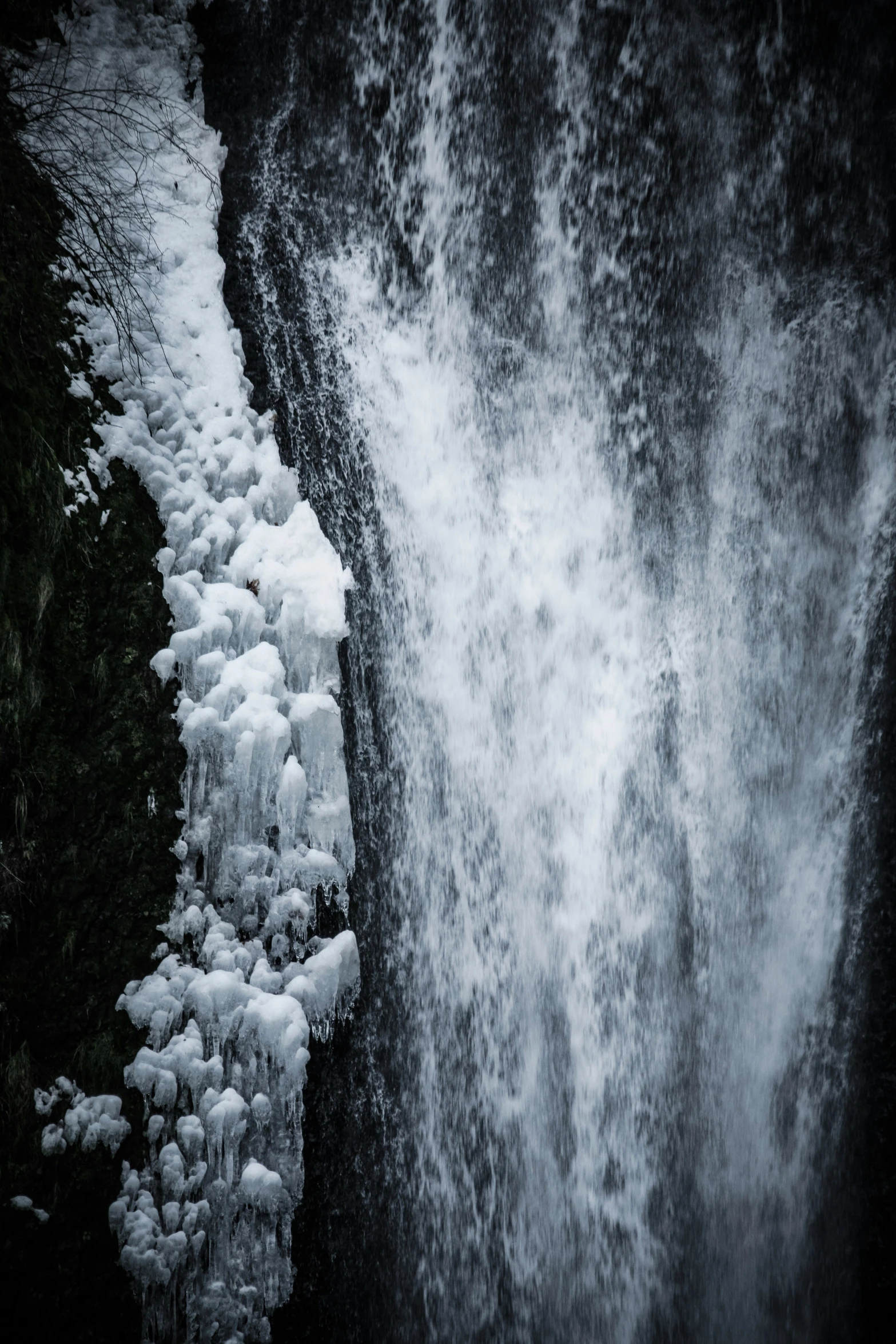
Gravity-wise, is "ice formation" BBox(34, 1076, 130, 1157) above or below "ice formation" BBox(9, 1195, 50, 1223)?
above

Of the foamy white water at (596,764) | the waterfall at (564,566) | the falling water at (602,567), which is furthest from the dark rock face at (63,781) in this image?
the foamy white water at (596,764)

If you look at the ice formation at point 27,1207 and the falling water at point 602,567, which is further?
the falling water at point 602,567

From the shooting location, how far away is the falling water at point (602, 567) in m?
2.93

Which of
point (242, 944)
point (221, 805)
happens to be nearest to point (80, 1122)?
point (242, 944)

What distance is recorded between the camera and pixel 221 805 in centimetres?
248

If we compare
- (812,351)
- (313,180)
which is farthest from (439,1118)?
(313,180)

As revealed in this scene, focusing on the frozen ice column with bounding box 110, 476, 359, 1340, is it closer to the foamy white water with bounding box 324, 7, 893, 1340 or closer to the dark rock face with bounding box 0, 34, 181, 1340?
the dark rock face with bounding box 0, 34, 181, 1340

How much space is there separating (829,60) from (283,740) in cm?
336

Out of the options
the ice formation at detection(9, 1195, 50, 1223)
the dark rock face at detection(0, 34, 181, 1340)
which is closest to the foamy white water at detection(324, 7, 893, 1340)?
the dark rock face at detection(0, 34, 181, 1340)

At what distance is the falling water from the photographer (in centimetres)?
293

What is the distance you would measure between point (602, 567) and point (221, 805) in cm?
175

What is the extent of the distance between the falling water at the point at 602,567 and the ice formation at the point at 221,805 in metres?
0.28

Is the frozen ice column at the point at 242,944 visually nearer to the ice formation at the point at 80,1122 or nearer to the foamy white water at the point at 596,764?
Result: the ice formation at the point at 80,1122

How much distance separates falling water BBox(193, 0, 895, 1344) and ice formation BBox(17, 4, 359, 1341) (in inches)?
11.1
